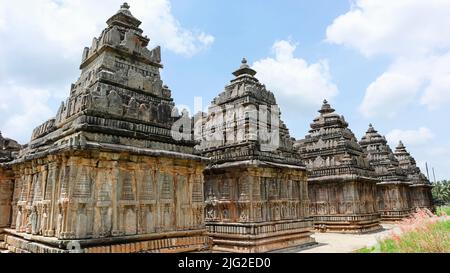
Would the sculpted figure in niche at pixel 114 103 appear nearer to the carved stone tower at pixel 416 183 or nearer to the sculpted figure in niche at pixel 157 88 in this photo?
the sculpted figure in niche at pixel 157 88

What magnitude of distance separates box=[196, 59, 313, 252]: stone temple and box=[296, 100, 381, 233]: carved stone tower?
6526 millimetres

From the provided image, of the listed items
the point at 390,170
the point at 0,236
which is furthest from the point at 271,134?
the point at 390,170

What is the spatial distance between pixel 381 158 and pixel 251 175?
2606cm

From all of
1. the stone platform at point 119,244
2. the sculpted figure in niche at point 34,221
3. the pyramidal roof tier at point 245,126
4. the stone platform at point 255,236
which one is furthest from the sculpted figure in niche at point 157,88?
the stone platform at point 255,236

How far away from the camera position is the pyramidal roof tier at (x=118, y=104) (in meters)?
10.5

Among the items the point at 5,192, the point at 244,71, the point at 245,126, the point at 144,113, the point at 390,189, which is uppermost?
the point at 244,71

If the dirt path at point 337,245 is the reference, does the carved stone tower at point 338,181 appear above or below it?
above

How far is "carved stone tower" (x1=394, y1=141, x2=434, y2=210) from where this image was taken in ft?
128

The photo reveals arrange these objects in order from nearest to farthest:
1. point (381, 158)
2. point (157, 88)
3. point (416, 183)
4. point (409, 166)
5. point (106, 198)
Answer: point (106, 198) < point (157, 88) < point (381, 158) < point (416, 183) < point (409, 166)

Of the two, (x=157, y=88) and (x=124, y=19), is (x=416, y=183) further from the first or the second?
(x=124, y=19)

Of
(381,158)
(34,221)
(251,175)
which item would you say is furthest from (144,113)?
(381,158)

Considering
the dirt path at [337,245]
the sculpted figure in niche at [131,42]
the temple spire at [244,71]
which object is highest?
the temple spire at [244,71]

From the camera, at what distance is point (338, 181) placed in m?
24.5

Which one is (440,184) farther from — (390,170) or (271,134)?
(271,134)
